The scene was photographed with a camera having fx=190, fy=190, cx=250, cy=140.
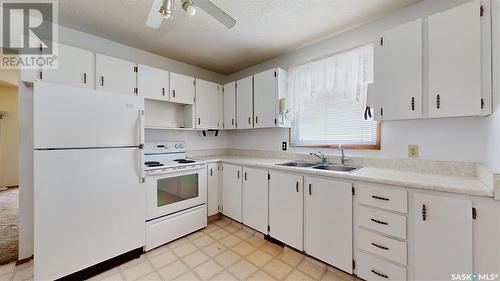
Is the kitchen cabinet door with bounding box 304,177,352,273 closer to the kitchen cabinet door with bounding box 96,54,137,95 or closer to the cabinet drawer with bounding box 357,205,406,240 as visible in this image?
the cabinet drawer with bounding box 357,205,406,240

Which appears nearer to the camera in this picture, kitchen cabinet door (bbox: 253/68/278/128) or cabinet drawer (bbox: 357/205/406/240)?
cabinet drawer (bbox: 357/205/406/240)

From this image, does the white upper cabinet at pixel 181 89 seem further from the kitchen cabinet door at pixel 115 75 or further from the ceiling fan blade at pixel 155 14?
the ceiling fan blade at pixel 155 14

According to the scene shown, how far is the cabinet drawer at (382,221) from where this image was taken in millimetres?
1350

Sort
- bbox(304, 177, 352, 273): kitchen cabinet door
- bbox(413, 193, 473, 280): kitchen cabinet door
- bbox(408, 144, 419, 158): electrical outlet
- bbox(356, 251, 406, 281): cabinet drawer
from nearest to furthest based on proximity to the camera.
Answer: bbox(413, 193, 473, 280): kitchen cabinet door < bbox(356, 251, 406, 281): cabinet drawer < bbox(304, 177, 352, 273): kitchen cabinet door < bbox(408, 144, 419, 158): electrical outlet

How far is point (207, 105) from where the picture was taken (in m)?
3.03

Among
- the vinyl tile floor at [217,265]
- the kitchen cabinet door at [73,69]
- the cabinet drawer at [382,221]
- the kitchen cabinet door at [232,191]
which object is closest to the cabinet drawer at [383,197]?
the cabinet drawer at [382,221]

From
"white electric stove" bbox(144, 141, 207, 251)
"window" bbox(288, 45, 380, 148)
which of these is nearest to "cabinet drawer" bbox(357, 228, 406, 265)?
"window" bbox(288, 45, 380, 148)

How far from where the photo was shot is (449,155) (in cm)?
157

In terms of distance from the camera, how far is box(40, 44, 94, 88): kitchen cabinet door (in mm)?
1816

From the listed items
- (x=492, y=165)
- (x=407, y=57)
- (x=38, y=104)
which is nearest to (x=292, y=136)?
(x=407, y=57)

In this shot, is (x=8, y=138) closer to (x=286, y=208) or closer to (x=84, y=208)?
(x=84, y=208)

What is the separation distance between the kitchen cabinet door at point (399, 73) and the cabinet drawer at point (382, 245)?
38.0 inches

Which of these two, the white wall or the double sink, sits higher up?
the white wall

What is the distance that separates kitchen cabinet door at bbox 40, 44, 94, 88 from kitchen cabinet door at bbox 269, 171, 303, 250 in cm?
219
